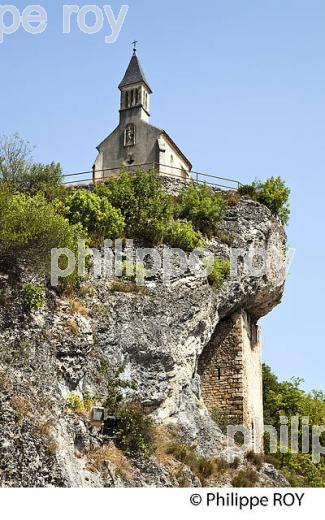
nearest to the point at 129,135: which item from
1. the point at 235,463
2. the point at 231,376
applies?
the point at 231,376

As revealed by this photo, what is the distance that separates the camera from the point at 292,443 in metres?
32.4

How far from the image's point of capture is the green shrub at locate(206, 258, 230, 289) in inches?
947

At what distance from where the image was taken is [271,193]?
28312 mm

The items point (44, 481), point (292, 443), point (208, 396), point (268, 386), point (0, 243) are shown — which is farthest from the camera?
point (268, 386)

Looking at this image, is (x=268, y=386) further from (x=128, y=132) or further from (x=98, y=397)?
(x=98, y=397)

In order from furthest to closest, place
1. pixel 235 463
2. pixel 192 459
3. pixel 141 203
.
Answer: pixel 141 203 < pixel 235 463 < pixel 192 459

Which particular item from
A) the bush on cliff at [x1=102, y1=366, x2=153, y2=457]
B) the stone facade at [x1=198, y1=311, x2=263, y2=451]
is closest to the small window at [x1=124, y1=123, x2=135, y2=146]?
the stone facade at [x1=198, y1=311, x2=263, y2=451]

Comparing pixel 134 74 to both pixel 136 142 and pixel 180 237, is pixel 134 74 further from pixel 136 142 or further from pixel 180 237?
pixel 180 237

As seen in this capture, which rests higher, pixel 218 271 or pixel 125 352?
pixel 218 271

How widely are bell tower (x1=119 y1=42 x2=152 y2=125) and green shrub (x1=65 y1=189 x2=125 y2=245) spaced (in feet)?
38.1

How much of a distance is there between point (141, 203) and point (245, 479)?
31.3 feet

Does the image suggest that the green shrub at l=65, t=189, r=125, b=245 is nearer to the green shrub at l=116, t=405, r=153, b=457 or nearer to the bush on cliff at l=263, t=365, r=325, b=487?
the green shrub at l=116, t=405, r=153, b=457

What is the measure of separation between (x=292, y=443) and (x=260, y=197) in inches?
459

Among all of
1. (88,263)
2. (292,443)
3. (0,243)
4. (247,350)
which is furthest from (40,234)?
(292,443)
